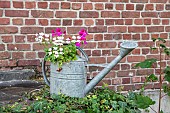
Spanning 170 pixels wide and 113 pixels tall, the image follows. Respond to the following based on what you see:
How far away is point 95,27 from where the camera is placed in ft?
8.42

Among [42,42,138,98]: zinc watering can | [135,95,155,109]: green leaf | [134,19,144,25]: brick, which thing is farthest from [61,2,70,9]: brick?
[135,95,155,109]: green leaf

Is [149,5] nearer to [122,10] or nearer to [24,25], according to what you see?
[122,10]

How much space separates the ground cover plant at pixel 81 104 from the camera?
53.3 inches

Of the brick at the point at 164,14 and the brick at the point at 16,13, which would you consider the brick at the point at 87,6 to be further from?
the brick at the point at 164,14

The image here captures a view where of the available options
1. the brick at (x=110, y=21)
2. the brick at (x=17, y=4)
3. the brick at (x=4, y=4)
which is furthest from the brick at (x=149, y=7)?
the brick at (x=4, y=4)

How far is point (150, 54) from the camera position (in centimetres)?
275

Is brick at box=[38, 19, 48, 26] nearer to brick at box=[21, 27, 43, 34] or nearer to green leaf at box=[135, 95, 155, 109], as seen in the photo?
brick at box=[21, 27, 43, 34]

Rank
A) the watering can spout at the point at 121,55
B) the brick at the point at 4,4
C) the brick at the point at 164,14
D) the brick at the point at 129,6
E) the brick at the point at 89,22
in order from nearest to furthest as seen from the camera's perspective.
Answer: the watering can spout at the point at 121,55
the brick at the point at 4,4
the brick at the point at 89,22
the brick at the point at 129,6
the brick at the point at 164,14

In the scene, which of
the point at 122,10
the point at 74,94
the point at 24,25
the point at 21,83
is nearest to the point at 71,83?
the point at 74,94

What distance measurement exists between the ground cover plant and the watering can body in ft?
0.12

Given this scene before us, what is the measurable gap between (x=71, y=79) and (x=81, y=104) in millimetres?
157

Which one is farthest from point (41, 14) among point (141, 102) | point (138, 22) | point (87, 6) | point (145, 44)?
point (141, 102)

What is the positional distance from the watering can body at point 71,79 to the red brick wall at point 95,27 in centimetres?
96

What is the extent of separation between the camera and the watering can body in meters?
1.52
